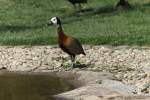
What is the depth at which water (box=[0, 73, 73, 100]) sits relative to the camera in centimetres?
1154

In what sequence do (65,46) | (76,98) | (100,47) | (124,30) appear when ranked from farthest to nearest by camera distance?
(124,30), (100,47), (65,46), (76,98)

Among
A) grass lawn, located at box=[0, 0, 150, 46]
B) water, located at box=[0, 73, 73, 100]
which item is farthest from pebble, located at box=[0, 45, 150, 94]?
grass lawn, located at box=[0, 0, 150, 46]

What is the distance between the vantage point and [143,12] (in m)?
24.4

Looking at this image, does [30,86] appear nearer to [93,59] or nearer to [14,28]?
[93,59]

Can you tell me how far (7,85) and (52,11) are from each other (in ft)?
46.3

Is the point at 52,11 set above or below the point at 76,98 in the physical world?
below

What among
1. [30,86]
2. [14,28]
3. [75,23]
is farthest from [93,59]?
[75,23]

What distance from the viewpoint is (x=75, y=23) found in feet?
72.7

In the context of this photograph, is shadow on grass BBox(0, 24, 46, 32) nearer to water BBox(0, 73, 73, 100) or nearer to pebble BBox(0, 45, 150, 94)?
pebble BBox(0, 45, 150, 94)

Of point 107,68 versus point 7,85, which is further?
point 107,68

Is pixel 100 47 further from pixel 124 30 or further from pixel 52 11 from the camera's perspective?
pixel 52 11

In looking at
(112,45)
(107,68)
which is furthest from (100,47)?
(107,68)

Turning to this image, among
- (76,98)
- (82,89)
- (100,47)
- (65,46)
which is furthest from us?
(100,47)

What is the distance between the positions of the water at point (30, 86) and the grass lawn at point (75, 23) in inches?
157
